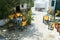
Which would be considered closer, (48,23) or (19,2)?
(19,2)

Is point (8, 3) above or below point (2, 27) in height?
above

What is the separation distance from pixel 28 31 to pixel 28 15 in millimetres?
686

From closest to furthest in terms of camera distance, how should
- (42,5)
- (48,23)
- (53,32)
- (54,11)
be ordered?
(53,32) → (48,23) → (54,11) → (42,5)

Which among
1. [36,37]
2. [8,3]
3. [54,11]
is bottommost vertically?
[36,37]

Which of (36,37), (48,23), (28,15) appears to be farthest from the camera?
(48,23)

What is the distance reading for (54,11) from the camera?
7293mm

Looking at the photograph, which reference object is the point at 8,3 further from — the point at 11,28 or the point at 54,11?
the point at 54,11

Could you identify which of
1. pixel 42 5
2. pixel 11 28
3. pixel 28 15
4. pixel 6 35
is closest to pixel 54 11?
pixel 42 5

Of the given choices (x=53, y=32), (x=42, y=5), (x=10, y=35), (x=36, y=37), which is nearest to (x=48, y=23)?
(x=53, y=32)

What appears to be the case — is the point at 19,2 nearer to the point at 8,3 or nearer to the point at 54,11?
the point at 8,3

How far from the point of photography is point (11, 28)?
17.0 feet

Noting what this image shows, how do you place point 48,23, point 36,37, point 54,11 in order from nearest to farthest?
point 36,37 → point 48,23 → point 54,11

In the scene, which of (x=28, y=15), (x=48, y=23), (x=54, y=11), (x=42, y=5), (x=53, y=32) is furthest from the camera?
(x=42, y=5)

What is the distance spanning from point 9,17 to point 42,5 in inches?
151
